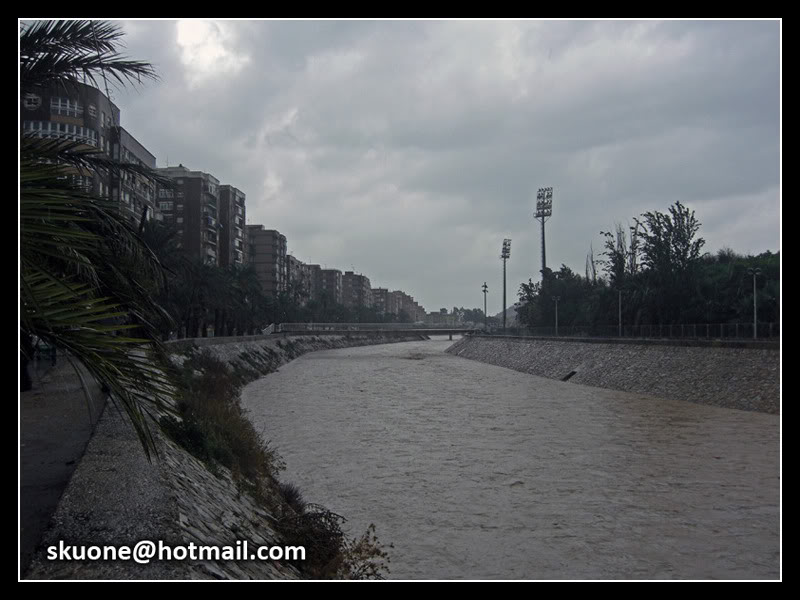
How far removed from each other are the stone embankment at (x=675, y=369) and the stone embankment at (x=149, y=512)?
27.0 meters

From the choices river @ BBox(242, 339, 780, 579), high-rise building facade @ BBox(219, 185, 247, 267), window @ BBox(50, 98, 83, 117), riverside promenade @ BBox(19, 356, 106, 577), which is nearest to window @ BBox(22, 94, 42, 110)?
riverside promenade @ BBox(19, 356, 106, 577)

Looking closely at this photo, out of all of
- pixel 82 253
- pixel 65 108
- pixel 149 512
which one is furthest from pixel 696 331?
pixel 65 108

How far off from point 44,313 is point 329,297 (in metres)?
165

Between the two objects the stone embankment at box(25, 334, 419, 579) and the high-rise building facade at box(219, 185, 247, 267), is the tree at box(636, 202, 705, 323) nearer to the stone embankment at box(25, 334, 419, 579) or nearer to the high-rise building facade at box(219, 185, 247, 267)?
the stone embankment at box(25, 334, 419, 579)

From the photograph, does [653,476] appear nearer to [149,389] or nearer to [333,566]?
[333,566]

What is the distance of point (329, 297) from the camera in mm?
168500

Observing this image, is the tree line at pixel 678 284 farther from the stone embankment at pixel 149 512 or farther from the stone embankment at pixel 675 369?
the stone embankment at pixel 149 512

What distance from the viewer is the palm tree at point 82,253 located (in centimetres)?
453

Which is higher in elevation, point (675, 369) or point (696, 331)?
point (696, 331)

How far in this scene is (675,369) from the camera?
129ft

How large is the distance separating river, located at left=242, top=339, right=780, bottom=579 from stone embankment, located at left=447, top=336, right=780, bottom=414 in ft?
6.94

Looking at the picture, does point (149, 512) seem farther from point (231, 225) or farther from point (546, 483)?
point (231, 225)

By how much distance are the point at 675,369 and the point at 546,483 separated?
27007 millimetres

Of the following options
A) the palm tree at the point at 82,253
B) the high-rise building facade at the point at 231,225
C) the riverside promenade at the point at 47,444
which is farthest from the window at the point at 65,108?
the high-rise building facade at the point at 231,225
